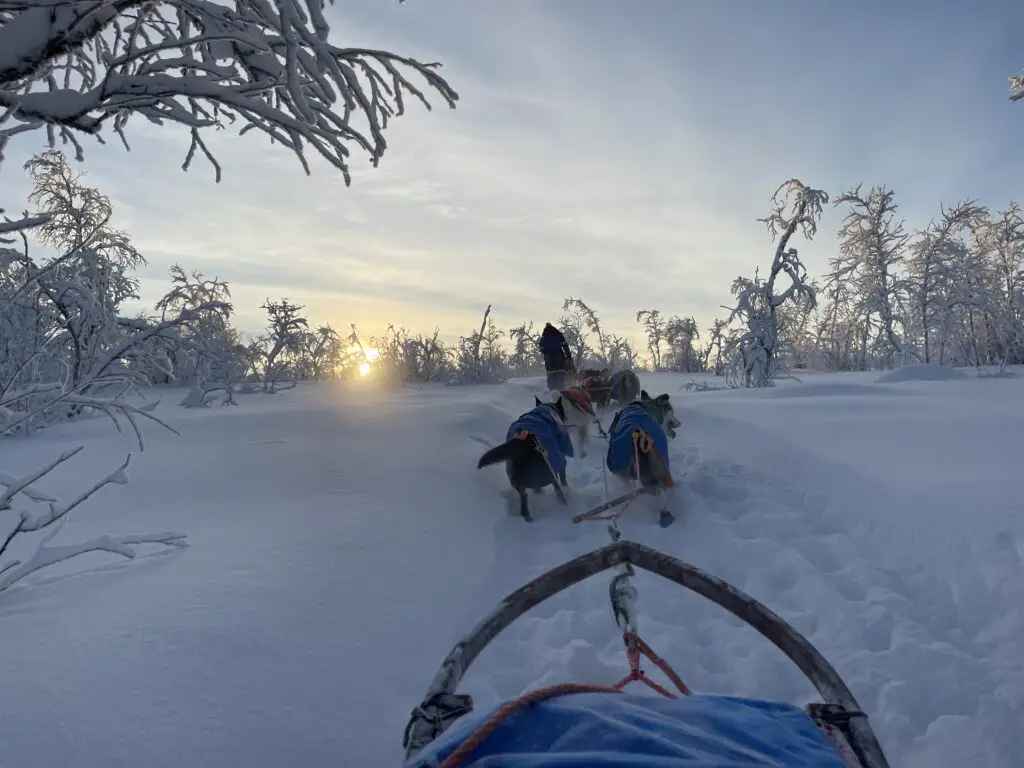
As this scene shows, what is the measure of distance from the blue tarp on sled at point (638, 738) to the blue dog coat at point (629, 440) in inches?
136

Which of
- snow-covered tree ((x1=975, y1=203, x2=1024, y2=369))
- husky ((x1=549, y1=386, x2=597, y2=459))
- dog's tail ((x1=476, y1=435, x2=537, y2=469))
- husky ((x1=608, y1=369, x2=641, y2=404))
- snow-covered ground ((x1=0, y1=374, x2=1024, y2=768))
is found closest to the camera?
snow-covered ground ((x1=0, y1=374, x2=1024, y2=768))

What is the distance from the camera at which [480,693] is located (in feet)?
8.26

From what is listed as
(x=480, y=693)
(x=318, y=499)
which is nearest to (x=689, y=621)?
(x=480, y=693)

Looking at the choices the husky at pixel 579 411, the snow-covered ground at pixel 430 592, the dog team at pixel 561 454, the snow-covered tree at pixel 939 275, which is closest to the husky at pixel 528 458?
the dog team at pixel 561 454

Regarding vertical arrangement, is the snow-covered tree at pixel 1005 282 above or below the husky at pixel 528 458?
above

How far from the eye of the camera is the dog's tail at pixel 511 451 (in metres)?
4.71

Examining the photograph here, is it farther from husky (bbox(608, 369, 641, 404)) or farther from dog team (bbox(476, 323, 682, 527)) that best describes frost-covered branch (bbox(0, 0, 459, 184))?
husky (bbox(608, 369, 641, 404))

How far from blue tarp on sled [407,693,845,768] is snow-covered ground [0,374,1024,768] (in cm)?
97

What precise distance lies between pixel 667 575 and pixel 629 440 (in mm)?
2553

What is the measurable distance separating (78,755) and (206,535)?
167 centimetres

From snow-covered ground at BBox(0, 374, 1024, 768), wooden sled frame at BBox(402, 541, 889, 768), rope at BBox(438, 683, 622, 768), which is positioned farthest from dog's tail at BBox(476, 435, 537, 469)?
rope at BBox(438, 683, 622, 768)

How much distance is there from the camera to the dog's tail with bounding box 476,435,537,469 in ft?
15.5

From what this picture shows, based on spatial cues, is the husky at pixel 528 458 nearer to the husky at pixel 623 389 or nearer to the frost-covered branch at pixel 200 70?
→ the frost-covered branch at pixel 200 70

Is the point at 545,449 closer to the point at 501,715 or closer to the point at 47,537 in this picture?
the point at 47,537
